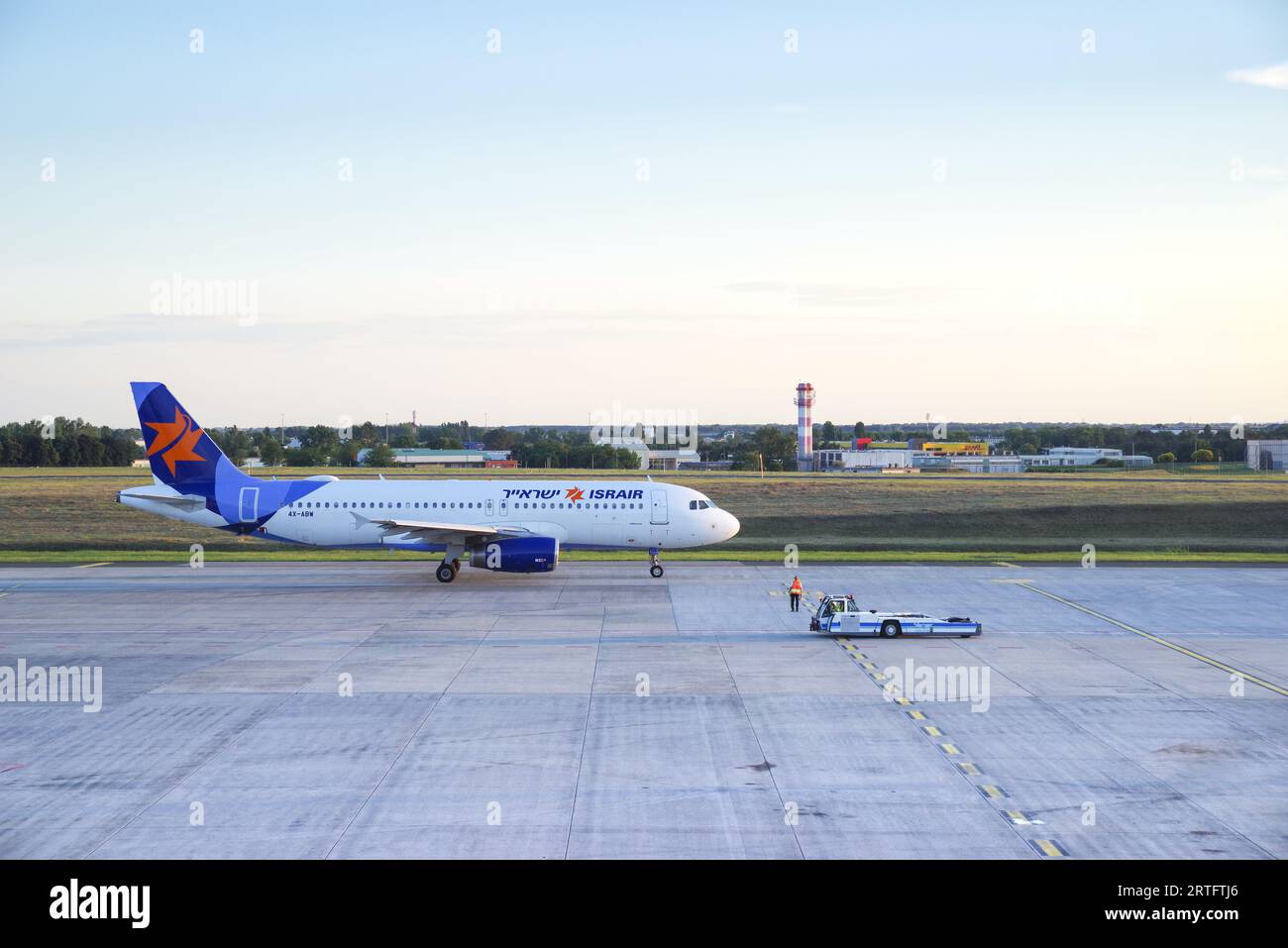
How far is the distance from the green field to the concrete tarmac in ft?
63.0

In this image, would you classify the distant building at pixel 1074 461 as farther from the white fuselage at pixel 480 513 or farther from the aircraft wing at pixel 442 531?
the aircraft wing at pixel 442 531

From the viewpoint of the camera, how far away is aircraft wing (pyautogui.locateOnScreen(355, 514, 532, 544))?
139ft

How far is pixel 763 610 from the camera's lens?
125 feet

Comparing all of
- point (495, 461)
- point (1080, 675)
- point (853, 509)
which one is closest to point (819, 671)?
point (1080, 675)

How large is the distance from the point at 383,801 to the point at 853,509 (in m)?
78.3

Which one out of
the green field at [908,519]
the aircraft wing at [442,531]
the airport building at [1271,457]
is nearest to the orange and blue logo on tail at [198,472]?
the aircraft wing at [442,531]

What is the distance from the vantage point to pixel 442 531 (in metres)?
42.5

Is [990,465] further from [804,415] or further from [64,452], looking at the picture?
[64,452]

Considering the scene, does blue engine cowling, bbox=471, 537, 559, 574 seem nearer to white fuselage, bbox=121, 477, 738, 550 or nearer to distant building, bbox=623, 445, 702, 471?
white fuselage, bbox=121, 477, 738, 550

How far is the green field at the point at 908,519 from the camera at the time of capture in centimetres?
5953

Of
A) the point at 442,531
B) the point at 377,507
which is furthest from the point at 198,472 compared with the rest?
the point at 442,531

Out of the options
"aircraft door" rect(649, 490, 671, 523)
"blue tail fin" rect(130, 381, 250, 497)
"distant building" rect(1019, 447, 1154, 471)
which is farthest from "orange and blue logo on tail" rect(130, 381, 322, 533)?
"distant building" rect(1019, 447, 1154, 471)

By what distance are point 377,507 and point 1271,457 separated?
5826 inches

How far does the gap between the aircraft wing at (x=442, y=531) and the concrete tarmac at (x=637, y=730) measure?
329 centimetres
